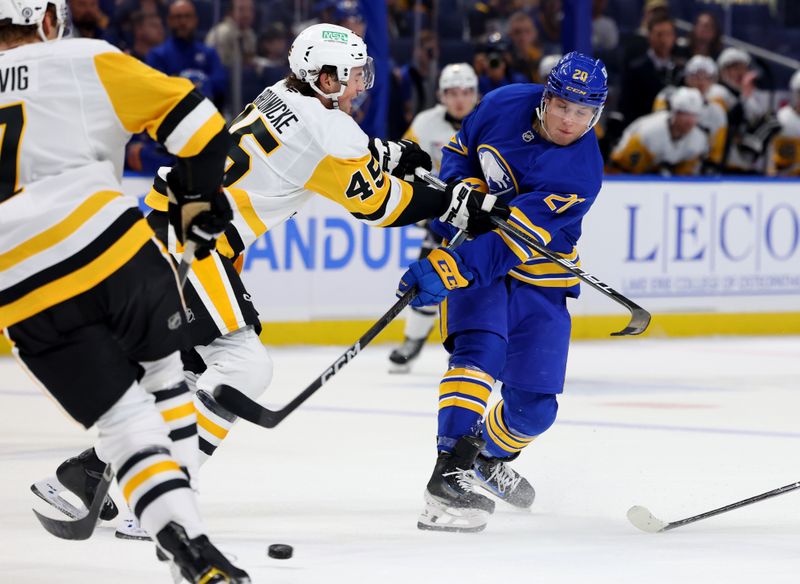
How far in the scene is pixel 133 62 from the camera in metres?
2.63

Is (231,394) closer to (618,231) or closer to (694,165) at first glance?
(618,231)

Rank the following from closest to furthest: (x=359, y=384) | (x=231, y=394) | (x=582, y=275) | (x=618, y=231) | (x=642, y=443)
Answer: (x=231, y=394) → (x=582, y=275) → (x=642, y=443) → (x=359, y=384) → (x=618, y=231)

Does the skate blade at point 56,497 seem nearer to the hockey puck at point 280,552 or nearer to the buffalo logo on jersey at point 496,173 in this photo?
the hockey puck at point 280,552

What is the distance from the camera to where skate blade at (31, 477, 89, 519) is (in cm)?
347

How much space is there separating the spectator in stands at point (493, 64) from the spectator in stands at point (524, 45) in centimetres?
42

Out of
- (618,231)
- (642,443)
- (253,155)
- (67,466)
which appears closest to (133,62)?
(253,155)

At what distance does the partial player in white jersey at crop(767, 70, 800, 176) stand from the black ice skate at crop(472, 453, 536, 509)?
5799 mm

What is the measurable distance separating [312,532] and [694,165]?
570 cm

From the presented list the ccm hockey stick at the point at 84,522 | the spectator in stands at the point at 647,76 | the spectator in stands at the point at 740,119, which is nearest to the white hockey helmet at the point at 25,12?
the ccm hockey stick at the point at 84,522

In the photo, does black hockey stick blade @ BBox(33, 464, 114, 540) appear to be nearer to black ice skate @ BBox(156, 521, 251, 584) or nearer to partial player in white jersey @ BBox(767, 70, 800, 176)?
black ice skate @ BBox(156, 521, 251, 584)

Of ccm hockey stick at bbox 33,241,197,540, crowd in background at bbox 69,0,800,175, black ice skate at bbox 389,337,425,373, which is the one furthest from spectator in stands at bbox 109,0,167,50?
ccm hockey stick at bbox 33,241,197,540

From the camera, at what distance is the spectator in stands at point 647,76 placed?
8.88 meters

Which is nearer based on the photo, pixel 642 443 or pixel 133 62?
pixel 133 62

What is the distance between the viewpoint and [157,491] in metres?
2.55
